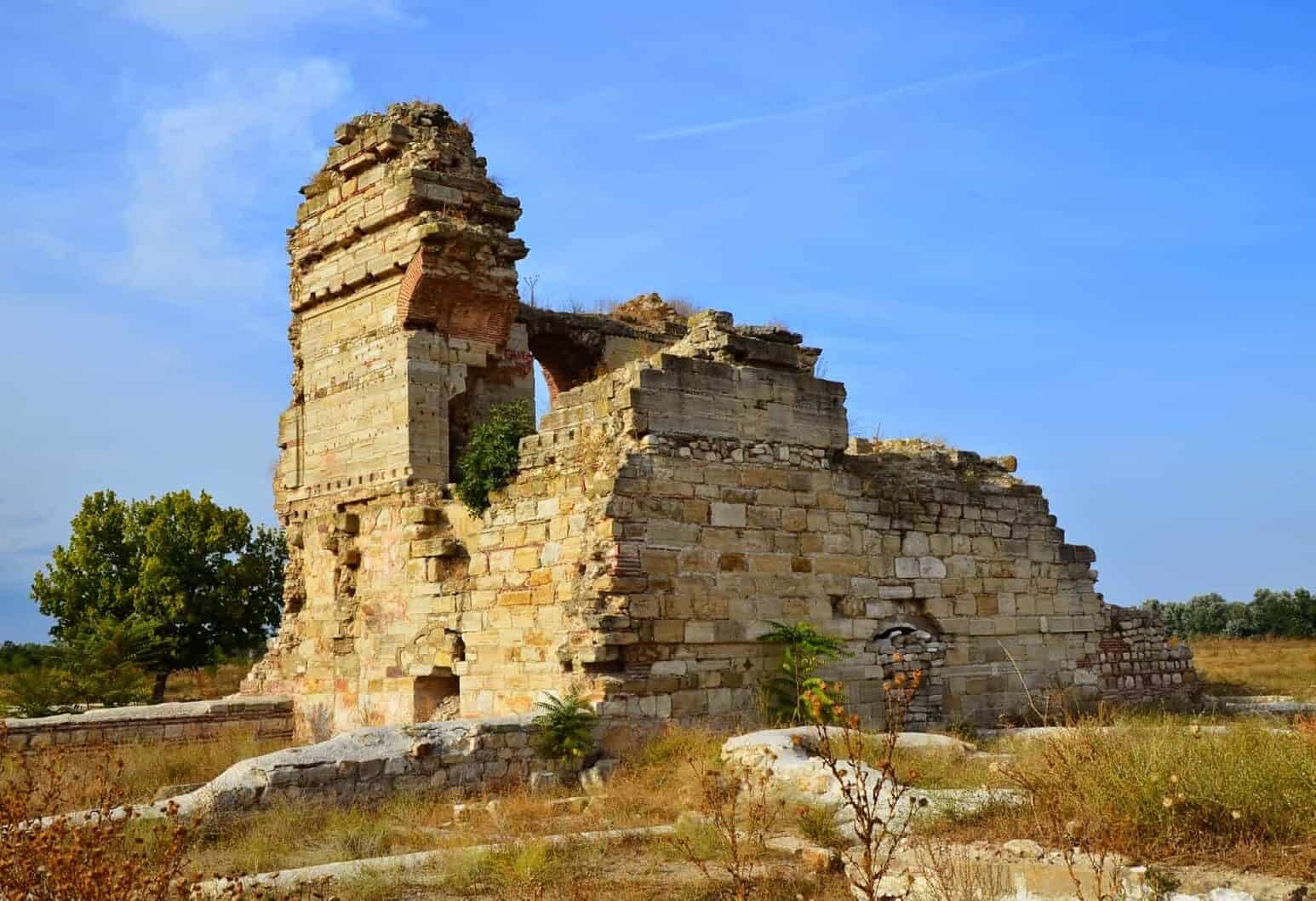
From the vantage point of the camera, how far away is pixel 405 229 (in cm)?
1469

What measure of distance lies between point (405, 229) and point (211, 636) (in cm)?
1779

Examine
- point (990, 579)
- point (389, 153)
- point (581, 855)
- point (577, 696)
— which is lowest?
point (581, 855)

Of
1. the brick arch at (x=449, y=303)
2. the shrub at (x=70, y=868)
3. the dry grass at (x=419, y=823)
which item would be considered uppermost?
the brick arch at (x=449, y=303)

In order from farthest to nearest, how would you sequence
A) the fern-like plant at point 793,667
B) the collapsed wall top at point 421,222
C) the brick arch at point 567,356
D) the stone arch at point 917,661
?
the brick arch at point 567,356, the collapsed wall top at point 421,222, the stone arch at point 917,661, the fern-like plant at point 793,667

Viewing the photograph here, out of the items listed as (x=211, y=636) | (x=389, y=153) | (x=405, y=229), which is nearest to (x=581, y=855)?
(x=405, y=229)

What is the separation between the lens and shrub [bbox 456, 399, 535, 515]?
1323 centimetres

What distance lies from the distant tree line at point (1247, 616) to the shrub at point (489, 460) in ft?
97.1

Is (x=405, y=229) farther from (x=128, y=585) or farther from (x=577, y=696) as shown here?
(x=128, y=585)

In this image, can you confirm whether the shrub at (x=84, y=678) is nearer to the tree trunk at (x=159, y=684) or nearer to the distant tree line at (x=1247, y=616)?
the tree trunk at (x=159, y=684)

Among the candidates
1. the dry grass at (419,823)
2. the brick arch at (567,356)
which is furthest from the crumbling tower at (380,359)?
the dry grass at (419,823)

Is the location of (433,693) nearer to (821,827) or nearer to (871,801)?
(821,827)

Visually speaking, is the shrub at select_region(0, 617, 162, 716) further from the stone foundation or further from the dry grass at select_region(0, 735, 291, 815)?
the dry grass at select_region(0, 735, 291, 815)

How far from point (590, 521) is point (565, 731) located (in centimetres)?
209

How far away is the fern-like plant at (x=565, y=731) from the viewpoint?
1044cm
